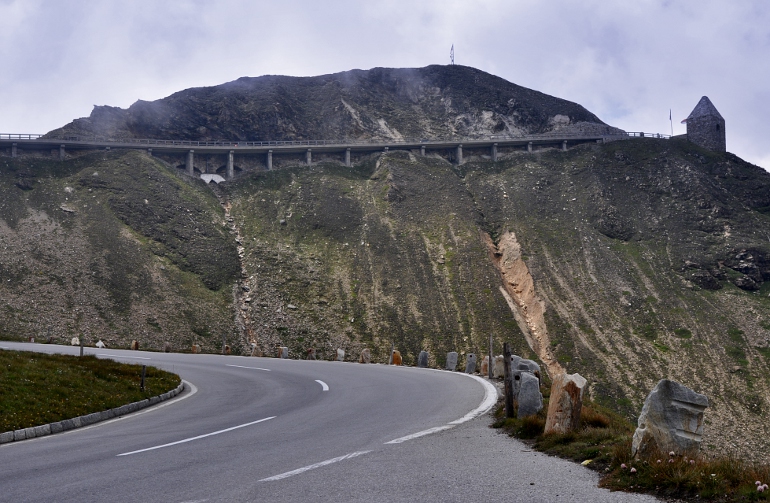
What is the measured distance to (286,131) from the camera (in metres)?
86.2

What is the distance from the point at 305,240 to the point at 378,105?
118 feet

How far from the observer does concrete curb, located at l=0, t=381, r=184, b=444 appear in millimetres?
12933

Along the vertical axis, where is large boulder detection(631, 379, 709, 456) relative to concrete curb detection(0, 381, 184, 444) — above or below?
above

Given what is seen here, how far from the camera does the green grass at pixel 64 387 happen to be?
46.9ft

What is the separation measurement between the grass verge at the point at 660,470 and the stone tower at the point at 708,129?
266 feet

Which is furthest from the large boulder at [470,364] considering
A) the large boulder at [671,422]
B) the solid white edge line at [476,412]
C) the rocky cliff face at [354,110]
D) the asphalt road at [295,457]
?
the rocky cliff face at [354,110]

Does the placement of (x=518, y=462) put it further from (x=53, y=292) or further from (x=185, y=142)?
(x=185, y=142)

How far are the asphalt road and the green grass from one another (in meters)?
0.88

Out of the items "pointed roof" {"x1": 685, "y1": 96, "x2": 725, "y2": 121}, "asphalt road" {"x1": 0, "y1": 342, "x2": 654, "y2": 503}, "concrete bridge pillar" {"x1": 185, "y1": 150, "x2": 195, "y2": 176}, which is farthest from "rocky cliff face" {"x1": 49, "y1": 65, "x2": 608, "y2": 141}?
"asphalt road" {"x1": 0, "y1": 342, "x2": 654, "y2": 503}

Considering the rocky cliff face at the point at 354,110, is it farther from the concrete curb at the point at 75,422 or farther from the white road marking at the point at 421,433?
the white road marking at the point at 421,433

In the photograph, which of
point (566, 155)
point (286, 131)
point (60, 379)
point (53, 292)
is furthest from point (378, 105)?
point (60, 379)

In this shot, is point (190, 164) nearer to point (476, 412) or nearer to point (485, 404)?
point (485, 404)

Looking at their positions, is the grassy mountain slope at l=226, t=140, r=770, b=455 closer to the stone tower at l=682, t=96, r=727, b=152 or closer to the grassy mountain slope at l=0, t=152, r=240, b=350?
the stone tower at l=682, t=96, r=727, b=152

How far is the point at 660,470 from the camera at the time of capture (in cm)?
762
